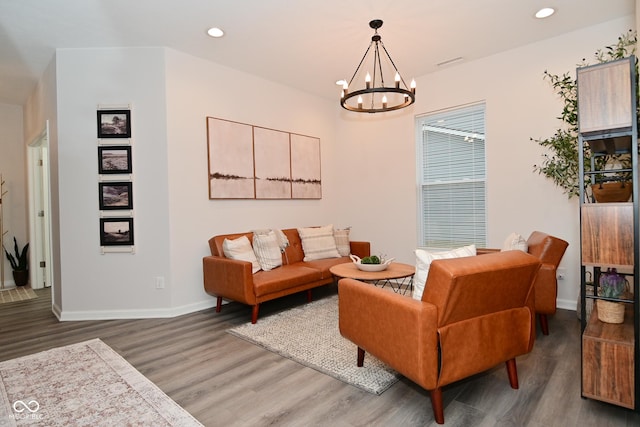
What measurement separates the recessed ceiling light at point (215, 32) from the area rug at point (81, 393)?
301 cm

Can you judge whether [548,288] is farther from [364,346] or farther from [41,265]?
[41,265]

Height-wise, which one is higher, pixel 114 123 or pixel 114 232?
pixel 114 123

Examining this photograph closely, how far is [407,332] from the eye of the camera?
1.74m

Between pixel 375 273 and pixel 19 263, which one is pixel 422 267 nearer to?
pixel 375 273

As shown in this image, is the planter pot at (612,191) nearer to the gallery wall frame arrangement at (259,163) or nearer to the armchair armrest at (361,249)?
the armchair armrest at (361,249)

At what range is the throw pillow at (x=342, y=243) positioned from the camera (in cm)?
481

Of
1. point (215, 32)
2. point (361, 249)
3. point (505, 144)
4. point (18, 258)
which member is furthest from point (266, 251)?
point (18, 258)

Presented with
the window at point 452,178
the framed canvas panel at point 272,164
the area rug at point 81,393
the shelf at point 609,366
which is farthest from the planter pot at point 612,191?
the framed canvas panel at point 272,164

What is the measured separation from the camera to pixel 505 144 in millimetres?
3980

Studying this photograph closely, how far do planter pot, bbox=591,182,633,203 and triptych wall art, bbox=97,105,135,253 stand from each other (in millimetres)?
4107

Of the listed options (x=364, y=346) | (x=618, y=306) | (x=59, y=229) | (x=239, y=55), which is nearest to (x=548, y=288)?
(x=618, y=306)

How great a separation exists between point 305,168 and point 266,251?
5.54 feet

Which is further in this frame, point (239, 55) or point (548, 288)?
point (239, 55)

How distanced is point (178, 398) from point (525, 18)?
424 cm
